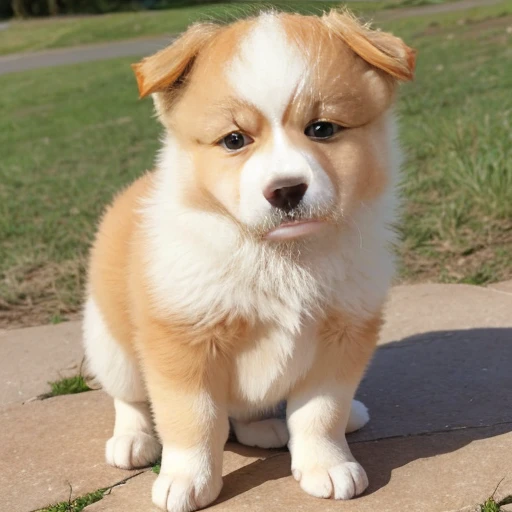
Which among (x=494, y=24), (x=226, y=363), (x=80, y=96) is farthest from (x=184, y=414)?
(x=494, y=24)

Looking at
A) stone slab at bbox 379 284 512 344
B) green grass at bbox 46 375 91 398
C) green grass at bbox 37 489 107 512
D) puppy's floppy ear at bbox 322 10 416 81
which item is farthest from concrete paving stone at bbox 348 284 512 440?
puppy's floppy ear at bbox 322 10 416 81

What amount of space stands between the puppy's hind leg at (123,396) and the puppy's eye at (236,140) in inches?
37.7

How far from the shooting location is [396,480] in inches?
104

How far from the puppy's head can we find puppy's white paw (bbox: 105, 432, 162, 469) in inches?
37.1

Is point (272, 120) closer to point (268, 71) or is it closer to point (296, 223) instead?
point (268, 71)

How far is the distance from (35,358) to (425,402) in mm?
1789

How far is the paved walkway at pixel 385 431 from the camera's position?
2.58 m

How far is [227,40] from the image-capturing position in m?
2.35

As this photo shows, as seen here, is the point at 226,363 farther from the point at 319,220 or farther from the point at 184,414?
the point at 319,220

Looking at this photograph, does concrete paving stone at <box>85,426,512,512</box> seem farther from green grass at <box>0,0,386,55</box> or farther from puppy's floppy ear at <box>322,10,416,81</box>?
green grass at <box>0,0,386,55</box>

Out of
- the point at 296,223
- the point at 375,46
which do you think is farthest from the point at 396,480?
the point at 375,46

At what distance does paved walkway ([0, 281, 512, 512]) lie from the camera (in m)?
2.58

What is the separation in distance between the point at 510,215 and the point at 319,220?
323cm

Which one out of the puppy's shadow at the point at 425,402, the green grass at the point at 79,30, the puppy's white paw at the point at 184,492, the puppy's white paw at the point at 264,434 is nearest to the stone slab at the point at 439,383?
the puppy's shadow at the point at 425,402
